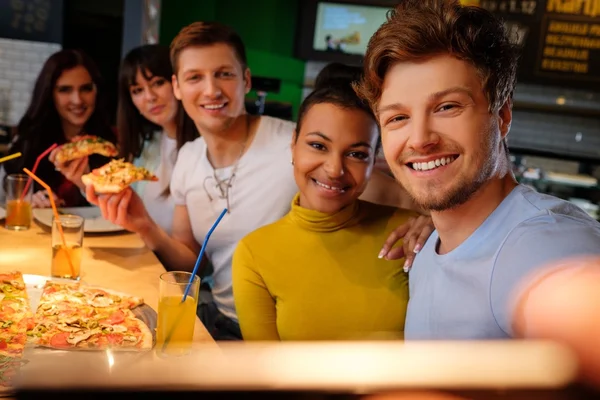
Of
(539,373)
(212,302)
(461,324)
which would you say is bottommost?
(212,302)

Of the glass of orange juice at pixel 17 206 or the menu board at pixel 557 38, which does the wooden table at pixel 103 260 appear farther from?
the menu board at pixel 557 38

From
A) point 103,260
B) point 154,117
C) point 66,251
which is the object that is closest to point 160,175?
point 154,117

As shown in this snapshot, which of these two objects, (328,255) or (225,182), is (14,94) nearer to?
(225,182)

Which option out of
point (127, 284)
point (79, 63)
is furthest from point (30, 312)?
point (79, 63)

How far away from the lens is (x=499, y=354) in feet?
0.83

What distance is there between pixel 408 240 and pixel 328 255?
299 millimetres

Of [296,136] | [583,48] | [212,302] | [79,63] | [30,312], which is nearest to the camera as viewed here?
[30,312]

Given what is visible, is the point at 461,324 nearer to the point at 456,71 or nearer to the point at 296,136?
the point at 456,71

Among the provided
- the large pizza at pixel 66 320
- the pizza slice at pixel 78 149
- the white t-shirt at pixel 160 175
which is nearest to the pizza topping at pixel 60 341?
the large pizza at pixel 66 320

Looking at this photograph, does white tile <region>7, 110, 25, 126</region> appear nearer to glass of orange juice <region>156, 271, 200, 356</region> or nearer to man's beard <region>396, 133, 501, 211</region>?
glass of orange juice <region>156, 271, 200, 356</region>

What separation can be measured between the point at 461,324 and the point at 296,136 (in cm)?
105

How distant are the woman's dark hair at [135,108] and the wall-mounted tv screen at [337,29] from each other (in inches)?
96.1

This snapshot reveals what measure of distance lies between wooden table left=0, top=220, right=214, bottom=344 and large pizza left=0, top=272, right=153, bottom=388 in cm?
14

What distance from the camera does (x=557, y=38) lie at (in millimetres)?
5207
